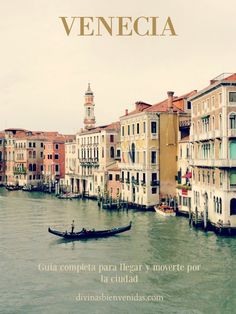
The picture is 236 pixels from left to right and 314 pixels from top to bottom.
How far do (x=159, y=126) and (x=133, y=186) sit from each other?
4.74 m

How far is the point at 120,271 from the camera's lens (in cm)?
1659

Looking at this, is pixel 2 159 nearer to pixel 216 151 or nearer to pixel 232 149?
pixel 216 151

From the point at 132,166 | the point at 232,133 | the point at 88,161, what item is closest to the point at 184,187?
the point at 132,166

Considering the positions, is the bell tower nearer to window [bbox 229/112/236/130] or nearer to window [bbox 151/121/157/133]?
window [bbox 151/121/157/133]

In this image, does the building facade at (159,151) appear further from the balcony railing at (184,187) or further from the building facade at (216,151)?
the building facade at (216,151)

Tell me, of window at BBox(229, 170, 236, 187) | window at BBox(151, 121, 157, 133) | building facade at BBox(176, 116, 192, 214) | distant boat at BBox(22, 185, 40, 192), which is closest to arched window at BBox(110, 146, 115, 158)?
window at BBox(151, 121, 157, 133)

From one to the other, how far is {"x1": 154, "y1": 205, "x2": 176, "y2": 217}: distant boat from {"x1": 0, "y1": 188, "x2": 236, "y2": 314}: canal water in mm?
2373

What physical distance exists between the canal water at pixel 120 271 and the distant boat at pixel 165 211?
2.37 metres

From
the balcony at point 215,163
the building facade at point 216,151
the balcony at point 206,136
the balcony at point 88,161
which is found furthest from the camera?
the balcony at point 88,161

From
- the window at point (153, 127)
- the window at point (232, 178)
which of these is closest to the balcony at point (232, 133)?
the window at point (232, 178)

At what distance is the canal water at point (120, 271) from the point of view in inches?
526

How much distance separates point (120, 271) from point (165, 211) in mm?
12774

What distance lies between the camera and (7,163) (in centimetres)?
6500

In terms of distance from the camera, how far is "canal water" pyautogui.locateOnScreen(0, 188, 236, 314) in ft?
43.9
